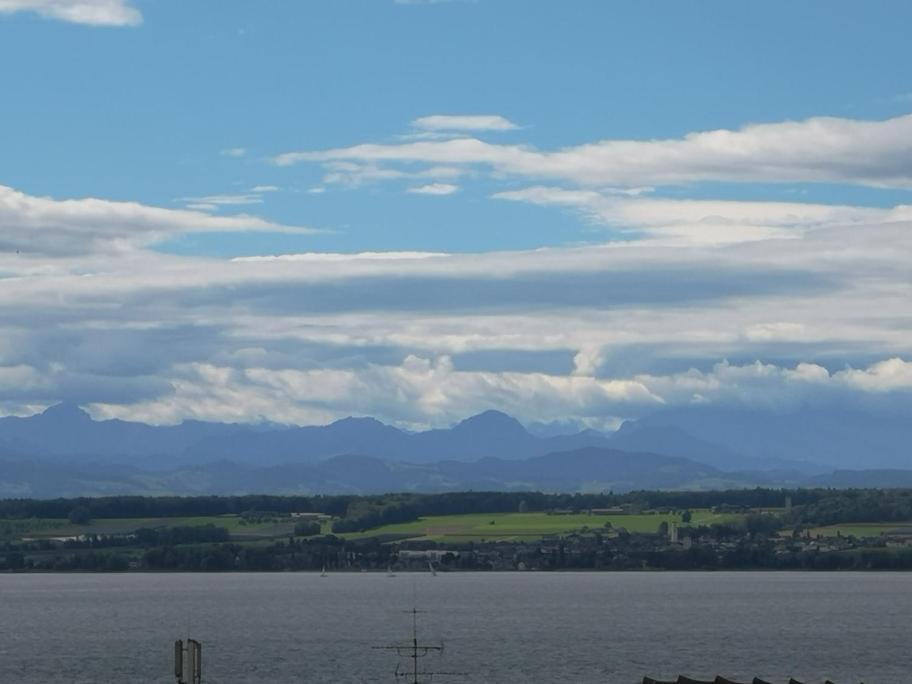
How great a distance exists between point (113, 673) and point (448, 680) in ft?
95.5

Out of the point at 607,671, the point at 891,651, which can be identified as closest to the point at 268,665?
the point at 607,671

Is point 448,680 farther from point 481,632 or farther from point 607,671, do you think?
point 481,632

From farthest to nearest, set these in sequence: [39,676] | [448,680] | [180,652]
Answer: [39,676]
[448,680]
[180,652]

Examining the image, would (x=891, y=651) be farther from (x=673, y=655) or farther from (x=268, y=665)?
(x=268, y=665)

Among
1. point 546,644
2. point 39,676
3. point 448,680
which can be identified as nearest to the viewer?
point 448,680

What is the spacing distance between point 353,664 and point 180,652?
96.4 m

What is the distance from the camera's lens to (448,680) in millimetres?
139375

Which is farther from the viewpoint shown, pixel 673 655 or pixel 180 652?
pixel 673 655

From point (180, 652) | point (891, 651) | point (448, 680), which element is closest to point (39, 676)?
point (448, 680)

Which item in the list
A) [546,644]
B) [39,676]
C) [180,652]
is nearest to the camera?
[180,652]

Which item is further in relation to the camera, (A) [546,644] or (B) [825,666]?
(A) [546,644]

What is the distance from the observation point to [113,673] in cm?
15075

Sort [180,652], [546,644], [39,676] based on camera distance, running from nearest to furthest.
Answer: [180,652], [39,676], [546,644]

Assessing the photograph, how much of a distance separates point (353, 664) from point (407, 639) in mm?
31468
